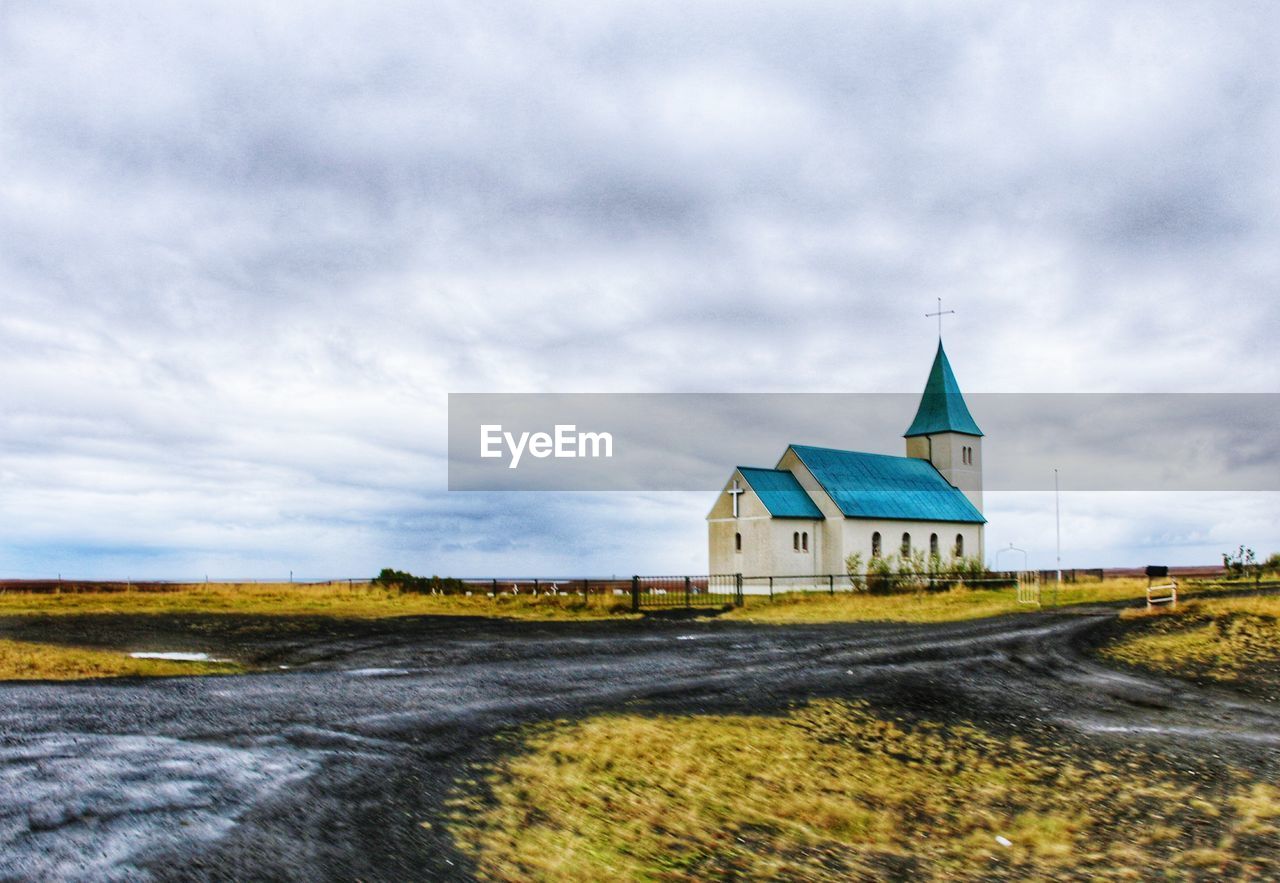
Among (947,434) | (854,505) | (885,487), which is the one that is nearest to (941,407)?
(947,434)

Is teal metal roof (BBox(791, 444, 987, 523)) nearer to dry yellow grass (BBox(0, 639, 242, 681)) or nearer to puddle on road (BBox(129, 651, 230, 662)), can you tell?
puddle on road (BBox(129, 651, 230, 662))

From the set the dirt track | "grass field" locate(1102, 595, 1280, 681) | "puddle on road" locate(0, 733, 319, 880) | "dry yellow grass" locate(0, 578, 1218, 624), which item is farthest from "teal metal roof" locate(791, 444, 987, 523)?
"puddle on road" locate(0, 733, 319, 880)

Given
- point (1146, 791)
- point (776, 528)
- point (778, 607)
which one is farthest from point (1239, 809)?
point (776, 528)

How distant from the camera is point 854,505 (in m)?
55.9

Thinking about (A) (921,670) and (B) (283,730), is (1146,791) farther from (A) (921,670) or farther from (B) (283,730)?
(B) (283,730)

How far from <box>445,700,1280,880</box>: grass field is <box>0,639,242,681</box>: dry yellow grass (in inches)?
296

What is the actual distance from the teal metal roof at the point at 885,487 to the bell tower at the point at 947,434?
1.25 m

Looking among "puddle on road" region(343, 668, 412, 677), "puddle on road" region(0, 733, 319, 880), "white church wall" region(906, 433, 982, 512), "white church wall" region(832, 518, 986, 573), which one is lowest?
"puddle on road" region(343, 668, 412, 677)

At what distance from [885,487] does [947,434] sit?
9.42 metres

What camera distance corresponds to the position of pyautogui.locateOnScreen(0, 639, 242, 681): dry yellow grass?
12922 millimetres

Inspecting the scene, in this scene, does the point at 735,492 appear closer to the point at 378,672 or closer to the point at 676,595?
the point at 676,595

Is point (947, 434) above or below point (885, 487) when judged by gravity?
above

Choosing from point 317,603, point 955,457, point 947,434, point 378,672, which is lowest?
point 317,603

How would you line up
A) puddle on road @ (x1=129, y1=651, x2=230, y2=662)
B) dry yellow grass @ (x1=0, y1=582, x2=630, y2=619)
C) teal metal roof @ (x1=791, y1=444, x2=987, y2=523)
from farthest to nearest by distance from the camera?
teal metal roof @ (x1=791, y1=444, x2=987, y2=523)
dry yellow grass @ (x1=0, y1=582, x2=630, y2=619)
puddle on road @ (x1=129, y1=651, x2=230, y2=662)
